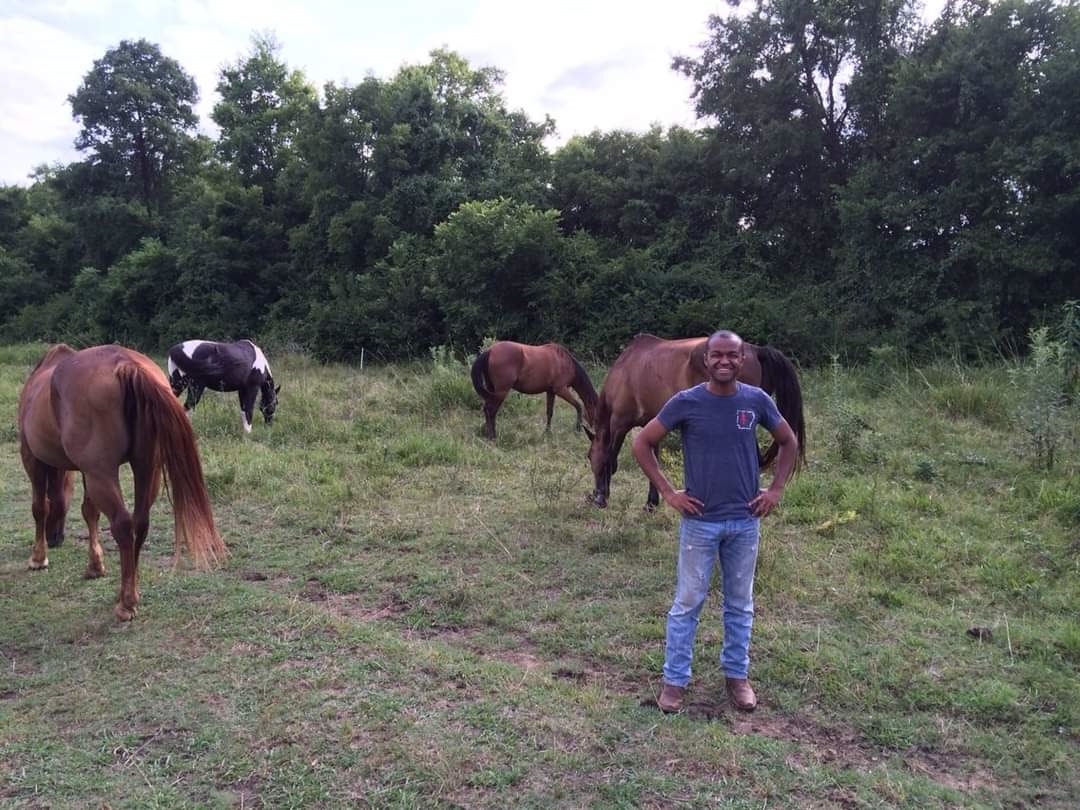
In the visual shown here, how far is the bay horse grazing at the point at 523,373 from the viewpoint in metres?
9.12

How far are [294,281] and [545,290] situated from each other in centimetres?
923

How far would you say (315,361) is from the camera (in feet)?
55.3

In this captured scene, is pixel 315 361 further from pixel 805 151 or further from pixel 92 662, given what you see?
pixel 92 662

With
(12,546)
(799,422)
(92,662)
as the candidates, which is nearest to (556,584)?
(799,422)

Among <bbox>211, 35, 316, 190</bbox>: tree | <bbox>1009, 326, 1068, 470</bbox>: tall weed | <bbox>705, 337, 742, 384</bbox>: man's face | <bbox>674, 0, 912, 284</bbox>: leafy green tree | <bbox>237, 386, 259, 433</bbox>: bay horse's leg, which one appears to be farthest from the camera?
<bbox>211, 35, 316, 190</bbox>: tree

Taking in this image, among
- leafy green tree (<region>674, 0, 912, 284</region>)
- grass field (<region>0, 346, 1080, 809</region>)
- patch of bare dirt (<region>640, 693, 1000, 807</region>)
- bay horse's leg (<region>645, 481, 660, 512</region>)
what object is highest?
leafy green tree (<region>674, 0, 912, 284</region>)

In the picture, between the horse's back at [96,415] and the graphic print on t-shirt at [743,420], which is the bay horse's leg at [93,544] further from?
the graphic print on t-shirt at [743,420]

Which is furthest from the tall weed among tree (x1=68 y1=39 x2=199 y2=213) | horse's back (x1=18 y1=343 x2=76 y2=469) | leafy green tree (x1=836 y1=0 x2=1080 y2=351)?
tree (x1=68 y1=39 x2=199 y2=213)

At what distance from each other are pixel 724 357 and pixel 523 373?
626 cm

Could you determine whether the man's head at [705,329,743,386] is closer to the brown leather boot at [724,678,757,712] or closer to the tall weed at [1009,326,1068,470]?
the brown leather boot at [724,678,757,712]

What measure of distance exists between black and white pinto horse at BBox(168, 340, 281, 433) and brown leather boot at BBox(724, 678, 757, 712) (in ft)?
26.2

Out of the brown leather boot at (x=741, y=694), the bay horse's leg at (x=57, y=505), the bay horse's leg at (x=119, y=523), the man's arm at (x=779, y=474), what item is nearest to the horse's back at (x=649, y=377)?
the man's arm at (x=779, y=474)

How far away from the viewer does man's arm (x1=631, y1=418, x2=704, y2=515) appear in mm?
3059

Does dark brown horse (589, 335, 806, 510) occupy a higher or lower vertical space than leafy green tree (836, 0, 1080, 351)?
lower
